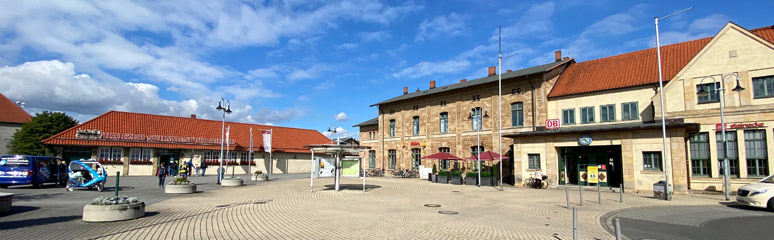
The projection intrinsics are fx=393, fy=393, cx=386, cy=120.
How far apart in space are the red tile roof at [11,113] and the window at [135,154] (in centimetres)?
2511

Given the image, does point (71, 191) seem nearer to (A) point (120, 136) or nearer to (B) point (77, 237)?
(B) point (77, 237)

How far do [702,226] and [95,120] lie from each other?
44334 millimetres

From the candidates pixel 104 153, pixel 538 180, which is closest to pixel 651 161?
pixel 538 180

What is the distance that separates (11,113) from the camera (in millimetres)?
50656

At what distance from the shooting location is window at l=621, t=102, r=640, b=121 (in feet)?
83.4

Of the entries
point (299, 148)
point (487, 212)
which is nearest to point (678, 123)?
point (487, 212)

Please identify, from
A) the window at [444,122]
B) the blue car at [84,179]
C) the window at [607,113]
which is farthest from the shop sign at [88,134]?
the window at [607,113]

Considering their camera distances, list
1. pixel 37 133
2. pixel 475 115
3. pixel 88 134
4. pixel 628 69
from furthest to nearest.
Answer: pixel 37 133 → pixel 475 115 → pixel 88 134 → pixel 628 69

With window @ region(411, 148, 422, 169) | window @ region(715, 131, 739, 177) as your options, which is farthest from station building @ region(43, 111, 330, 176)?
window @ region(715, 131, 739, 177)

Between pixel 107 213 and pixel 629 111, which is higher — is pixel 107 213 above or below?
below

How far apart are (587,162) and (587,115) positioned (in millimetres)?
4000

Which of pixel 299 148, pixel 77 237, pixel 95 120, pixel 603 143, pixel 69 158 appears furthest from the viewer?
pixel 299 148

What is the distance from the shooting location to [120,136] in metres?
35.8

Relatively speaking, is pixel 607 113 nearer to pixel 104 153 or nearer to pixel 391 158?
pixel 391 158
